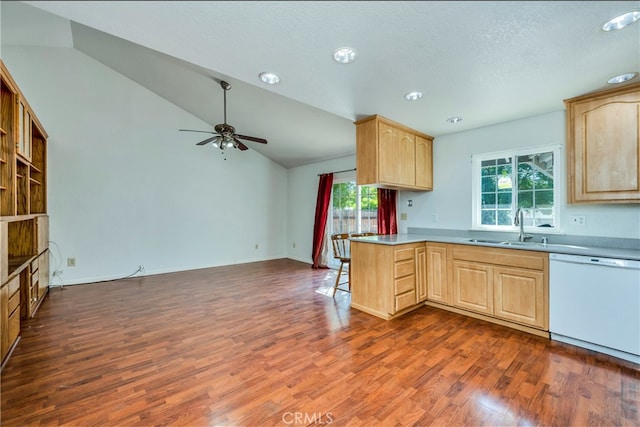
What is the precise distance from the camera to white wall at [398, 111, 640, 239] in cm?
268

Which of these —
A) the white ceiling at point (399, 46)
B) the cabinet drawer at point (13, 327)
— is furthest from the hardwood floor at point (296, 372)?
the white ceiling at point (399, 46)

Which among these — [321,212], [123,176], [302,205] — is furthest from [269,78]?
[302,205]

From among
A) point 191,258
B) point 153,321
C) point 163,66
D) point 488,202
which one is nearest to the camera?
point 153,321

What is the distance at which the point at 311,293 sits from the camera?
13.2ft

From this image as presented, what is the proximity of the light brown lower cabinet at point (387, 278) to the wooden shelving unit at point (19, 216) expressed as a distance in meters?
3.21

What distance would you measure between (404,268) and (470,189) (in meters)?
1.47

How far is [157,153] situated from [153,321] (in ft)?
11.0

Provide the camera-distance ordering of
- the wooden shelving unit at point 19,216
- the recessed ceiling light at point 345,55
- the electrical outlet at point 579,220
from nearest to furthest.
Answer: the recessed ceiling light at point 345,55 → the wooden shelving unit at point 19,216 → the electrical outlet at point 579,220

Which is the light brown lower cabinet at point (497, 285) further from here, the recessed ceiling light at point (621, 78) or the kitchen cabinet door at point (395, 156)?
the recessed ceiling light at point (621, 78)

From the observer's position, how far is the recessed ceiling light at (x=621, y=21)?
5.03ft

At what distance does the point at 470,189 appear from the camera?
3.64m

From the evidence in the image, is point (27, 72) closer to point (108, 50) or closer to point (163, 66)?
point (108, 50)

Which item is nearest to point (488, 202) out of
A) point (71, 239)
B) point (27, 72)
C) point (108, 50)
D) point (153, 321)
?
point (153, 321)

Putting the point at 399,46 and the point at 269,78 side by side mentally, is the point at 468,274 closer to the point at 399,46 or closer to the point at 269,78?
the point at 399,46
